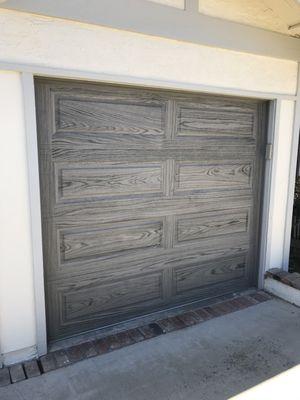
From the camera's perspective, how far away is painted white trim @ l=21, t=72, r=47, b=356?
7.44ft

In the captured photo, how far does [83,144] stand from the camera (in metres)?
2.65

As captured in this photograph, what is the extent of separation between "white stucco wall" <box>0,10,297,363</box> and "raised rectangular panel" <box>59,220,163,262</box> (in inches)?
13.9

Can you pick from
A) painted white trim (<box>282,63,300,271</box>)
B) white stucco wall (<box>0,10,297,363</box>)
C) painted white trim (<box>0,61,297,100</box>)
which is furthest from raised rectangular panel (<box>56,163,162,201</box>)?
painted white trim (<box>282,63,300,271</box>)

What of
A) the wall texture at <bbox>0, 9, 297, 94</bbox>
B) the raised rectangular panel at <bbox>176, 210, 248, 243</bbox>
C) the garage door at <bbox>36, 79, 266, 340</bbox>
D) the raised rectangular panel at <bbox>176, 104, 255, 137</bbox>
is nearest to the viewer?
the wall texture at <bbox>0, 9, 297, 94</bbox>

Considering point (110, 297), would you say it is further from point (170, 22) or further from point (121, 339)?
point (170, 22)

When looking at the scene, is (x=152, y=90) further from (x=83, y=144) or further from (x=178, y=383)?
(x=178, y=383)

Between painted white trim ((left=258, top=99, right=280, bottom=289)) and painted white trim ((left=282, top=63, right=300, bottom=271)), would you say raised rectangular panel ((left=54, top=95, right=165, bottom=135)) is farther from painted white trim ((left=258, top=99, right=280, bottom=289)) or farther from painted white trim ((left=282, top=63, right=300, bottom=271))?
painted white trim ((left=282, top=63, right=300, bottom=271))

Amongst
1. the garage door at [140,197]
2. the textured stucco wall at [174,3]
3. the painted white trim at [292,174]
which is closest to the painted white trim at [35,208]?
the garage door at [140,197]

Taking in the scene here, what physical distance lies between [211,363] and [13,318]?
1533 mm

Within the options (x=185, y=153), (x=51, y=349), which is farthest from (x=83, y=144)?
(x=51, y=349)

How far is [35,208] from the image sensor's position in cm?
241

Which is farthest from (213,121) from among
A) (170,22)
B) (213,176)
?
(170,22)

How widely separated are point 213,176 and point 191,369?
1.75 m

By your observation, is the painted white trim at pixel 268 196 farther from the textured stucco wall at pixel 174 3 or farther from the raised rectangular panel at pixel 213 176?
the textured stucco wall at pixel 174 3
